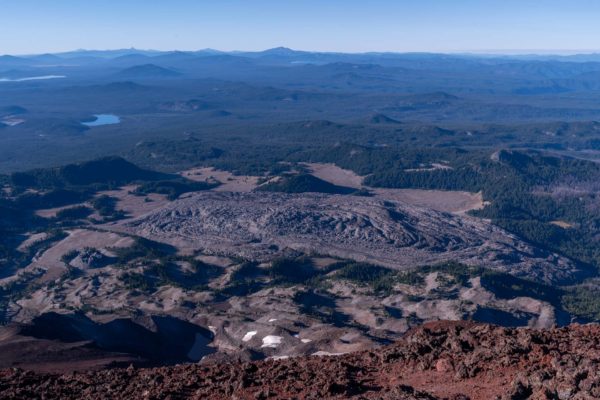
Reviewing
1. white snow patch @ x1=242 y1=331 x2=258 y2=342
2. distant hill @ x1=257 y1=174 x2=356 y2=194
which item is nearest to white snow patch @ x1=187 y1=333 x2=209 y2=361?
white snow patch @ x1=242 y1=331 x2=258 y2=342

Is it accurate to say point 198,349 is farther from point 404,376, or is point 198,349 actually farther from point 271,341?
point 404,376

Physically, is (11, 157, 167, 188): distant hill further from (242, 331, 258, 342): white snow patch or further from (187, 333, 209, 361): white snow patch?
(242, 331, 258, 342): white snow patch

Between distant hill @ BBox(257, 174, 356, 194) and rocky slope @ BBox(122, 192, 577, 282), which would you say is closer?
rocky slope @ BBox(122, 192, 577, 282)

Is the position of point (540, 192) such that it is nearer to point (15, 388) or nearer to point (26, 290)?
point (26, 290)

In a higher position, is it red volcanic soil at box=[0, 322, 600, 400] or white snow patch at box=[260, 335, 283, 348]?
red volcanic soil at box=[0, 322, 600, 400]

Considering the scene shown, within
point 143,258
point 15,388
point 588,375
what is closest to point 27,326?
point 15,388

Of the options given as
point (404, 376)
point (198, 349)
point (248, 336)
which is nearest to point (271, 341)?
point (248, 336)

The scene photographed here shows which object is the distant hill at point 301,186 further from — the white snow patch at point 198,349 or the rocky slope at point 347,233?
the white snow patch at point 198,349
